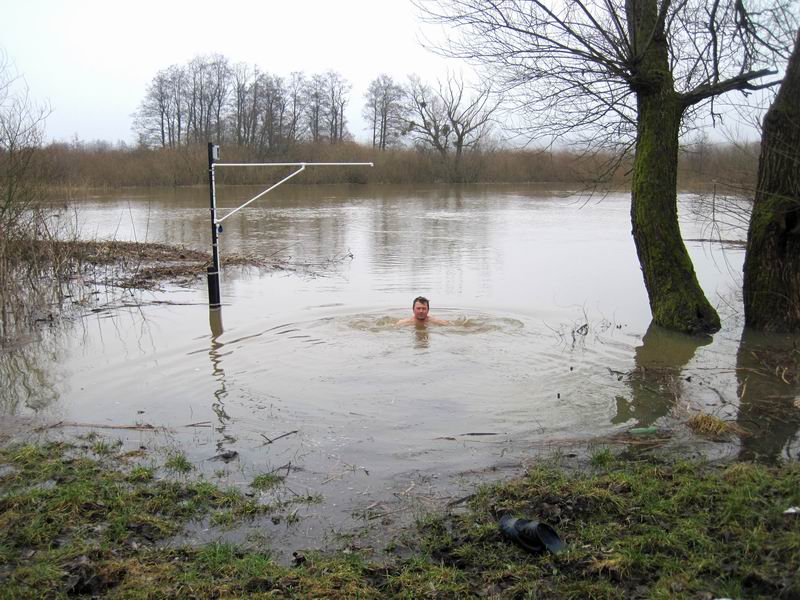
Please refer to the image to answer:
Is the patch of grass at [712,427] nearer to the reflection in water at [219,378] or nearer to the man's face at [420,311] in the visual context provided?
the reflection in water at [219,378]

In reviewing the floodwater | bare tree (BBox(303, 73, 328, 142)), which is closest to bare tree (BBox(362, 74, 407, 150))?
bare tree (BBox(303, 73, 328, 142))

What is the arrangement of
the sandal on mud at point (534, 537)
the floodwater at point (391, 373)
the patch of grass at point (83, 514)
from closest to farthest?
the patch of grass at point (83, 514) → the sandal on mud at point (534, 537) → the floodwater at point (391, 373)

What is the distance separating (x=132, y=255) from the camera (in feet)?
60.1

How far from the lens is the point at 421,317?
11438 millimetres

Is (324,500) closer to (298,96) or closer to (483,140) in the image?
(483,140)

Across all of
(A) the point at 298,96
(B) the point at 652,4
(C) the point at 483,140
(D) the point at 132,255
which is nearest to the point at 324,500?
(B) the point at 652,4

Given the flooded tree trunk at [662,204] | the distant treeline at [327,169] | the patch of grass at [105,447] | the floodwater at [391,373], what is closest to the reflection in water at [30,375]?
the floodwater at [391,373]

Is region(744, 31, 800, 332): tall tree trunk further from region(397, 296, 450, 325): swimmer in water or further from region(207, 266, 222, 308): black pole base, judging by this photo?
region(207, 266, 222, 308): black pole base

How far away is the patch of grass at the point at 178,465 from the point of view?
556 centimetres

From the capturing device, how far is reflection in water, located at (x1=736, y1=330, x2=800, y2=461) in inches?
231

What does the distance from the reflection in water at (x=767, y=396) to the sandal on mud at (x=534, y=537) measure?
94.9 inches

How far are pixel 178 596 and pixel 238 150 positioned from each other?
215ft

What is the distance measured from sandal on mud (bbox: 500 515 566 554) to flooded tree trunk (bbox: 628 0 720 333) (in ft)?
24.7

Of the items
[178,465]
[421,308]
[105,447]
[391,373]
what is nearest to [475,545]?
[178,465]
